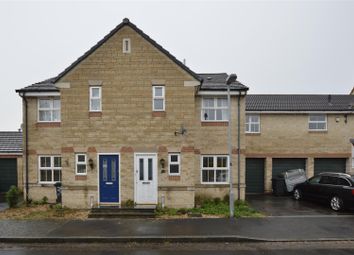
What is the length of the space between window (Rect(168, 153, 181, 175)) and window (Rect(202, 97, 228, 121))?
2864 millimetres

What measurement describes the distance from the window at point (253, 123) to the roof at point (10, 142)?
15761 mm

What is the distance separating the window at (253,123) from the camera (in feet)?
55.7

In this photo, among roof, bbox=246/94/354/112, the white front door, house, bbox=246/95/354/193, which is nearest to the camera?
the white front door

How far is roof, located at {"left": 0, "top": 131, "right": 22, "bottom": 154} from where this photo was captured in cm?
1752

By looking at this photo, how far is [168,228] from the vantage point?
924 centimetres

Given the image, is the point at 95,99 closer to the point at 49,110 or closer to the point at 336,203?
the point at 49,110

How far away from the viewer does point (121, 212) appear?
11.0 meters

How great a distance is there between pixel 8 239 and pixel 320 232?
35.0 ft

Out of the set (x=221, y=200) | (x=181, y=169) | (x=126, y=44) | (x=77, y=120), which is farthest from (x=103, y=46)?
(x=221, y=200)

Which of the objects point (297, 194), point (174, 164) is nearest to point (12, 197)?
point (174, 164)

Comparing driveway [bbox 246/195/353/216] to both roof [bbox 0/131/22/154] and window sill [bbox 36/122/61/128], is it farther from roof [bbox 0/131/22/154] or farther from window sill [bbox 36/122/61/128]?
roof [bbox 0/131/22/154]

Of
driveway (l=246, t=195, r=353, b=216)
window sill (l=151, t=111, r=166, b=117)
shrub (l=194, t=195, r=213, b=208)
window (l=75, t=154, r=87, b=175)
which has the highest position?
window sill (l=151, t=111, r=166, b=117)

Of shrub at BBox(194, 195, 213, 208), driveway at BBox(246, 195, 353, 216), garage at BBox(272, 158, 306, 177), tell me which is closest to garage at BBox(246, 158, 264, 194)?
garage at BBox(272, 158, 306, 177)

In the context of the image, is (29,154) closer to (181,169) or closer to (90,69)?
(90,69)
